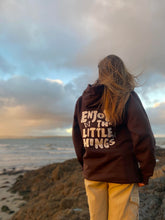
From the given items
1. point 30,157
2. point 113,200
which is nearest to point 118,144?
point 113,200

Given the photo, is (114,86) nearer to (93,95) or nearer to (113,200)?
(93,95)

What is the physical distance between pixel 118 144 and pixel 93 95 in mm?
515

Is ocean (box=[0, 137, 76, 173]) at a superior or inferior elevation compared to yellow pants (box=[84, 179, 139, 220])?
inferior

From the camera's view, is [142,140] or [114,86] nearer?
[142,140]

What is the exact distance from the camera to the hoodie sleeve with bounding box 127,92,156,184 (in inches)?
66.1

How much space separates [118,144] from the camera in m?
1.77

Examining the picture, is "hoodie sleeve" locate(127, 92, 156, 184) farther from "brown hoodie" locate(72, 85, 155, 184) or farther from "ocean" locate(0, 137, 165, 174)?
"ocean" locate(0, 137, 165, 174)

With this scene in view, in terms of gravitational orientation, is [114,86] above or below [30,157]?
above

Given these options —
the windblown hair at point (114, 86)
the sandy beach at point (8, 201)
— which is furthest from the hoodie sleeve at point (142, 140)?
the sandy beach at point (8, 201)

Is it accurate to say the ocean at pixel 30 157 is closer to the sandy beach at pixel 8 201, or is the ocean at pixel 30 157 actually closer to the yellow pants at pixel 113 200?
the sandy beach at pixel 8 201

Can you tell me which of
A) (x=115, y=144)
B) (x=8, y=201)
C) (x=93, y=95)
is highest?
(x=93, y=95)

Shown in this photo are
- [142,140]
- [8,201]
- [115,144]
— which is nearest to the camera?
[142,140]

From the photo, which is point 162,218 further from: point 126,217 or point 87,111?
point 87,111

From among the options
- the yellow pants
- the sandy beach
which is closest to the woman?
the yellow pants
